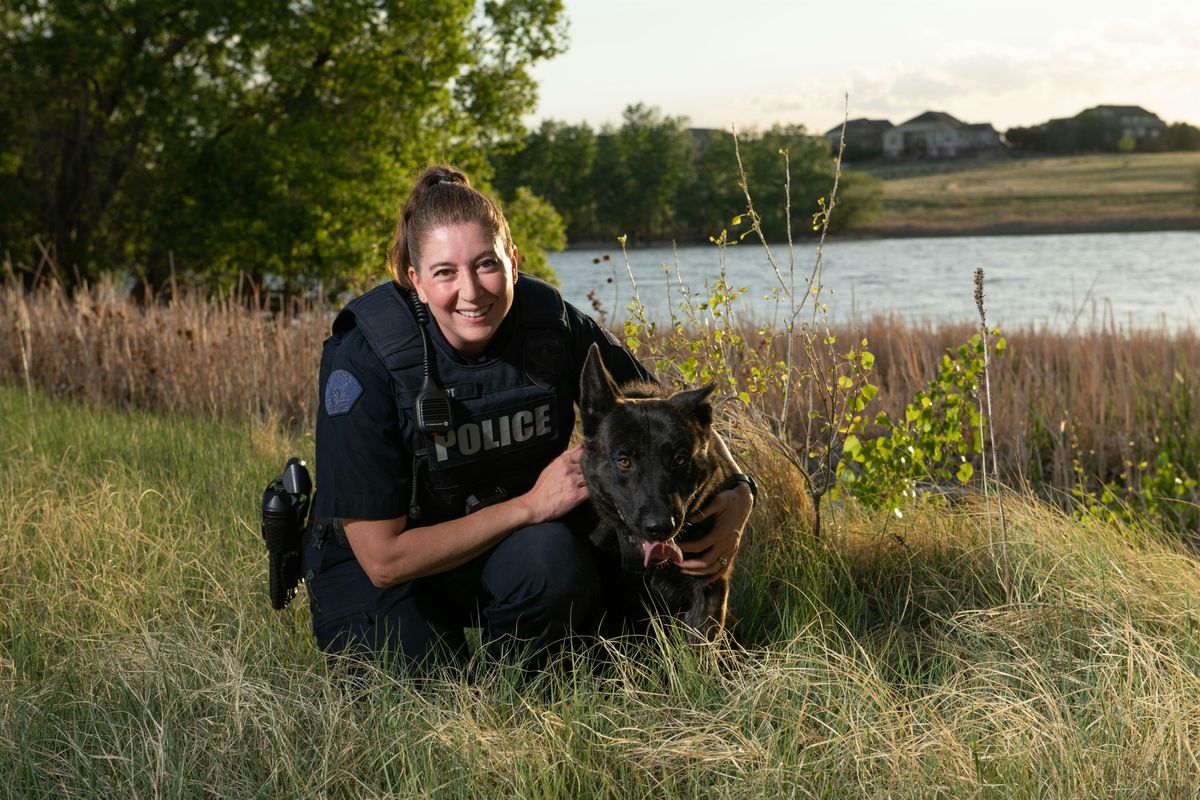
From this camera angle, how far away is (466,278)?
116 inches

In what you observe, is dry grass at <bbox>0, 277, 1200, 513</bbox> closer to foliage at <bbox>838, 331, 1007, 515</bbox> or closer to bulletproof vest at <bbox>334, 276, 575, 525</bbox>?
foliage at <bbox>838, 331, 1007, 515</bbox>

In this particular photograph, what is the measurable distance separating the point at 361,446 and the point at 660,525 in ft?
2.96

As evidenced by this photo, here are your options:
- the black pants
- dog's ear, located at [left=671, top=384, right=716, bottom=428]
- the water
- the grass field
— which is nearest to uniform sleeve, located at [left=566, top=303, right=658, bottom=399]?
dog's ear, located at [left=671, top=384, right=716, bottom=428]

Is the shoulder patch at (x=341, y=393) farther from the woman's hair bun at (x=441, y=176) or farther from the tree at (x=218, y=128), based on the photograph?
the tree at (x=218, y=128)

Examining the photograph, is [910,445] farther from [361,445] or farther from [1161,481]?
[361,445]

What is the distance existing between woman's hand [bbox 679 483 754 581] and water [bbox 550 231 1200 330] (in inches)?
699

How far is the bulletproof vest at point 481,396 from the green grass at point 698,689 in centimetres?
56

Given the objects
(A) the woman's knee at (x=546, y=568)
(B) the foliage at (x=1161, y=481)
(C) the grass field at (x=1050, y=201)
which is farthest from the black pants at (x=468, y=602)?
(C) the grass field at (x=1050, y=201)

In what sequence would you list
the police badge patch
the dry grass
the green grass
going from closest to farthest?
the green grass, the police badge patch, the dry grass

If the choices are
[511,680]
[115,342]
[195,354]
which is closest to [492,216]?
[511,680]

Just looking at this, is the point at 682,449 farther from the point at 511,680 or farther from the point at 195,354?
the point at 195,354

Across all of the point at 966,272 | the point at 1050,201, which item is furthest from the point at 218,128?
the point at 1050,201

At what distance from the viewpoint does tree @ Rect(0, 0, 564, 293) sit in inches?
672

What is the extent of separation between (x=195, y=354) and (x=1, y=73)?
470 inches
